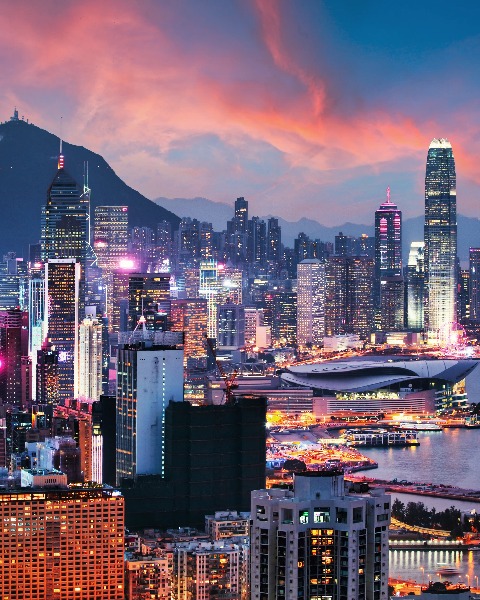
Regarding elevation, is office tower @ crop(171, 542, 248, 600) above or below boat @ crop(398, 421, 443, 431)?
below

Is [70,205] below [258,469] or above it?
above

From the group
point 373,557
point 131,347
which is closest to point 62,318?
point 131,347

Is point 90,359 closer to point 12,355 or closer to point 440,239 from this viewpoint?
point 12,355

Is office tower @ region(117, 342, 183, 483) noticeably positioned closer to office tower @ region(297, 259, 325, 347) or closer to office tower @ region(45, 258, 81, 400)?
office tower @ region(45, 258, 81, 400)

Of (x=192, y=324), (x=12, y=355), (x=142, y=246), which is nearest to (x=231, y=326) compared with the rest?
(x=142, y=246)

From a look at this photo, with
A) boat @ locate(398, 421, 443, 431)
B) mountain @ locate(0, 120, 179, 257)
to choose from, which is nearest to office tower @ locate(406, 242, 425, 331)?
mountain @ locate(0, 120, 179, 257)

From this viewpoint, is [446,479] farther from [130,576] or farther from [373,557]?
[373,557]
